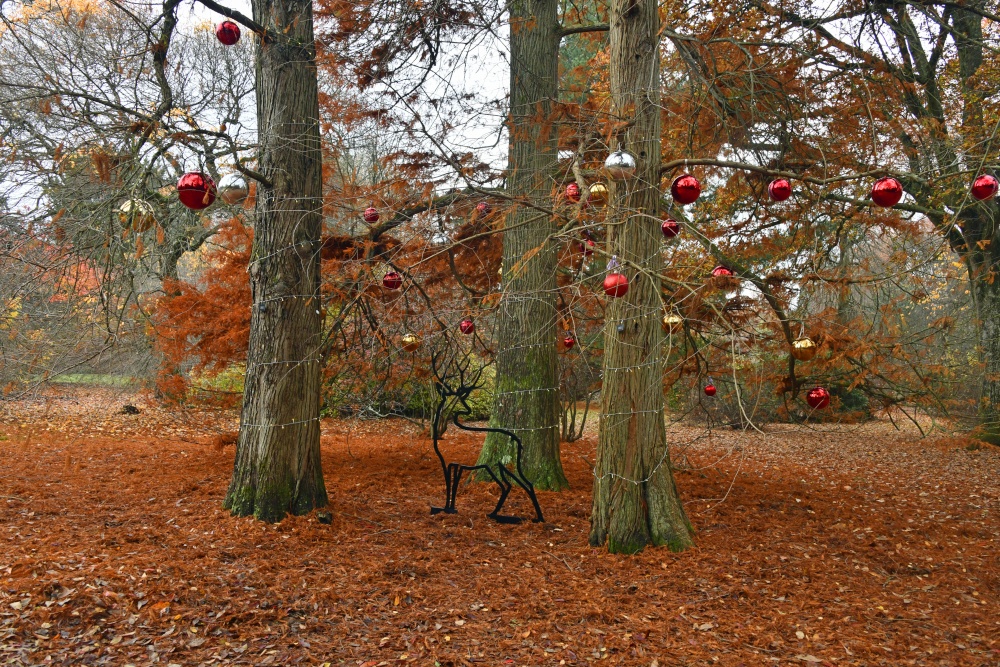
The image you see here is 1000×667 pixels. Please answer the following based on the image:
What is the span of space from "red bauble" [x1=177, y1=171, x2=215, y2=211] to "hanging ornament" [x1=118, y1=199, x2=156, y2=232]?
42 centimetres

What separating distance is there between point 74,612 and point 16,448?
5.43 m

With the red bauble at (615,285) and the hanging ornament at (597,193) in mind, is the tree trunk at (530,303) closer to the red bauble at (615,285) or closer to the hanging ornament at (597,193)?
the hanging ornament at (597,193)

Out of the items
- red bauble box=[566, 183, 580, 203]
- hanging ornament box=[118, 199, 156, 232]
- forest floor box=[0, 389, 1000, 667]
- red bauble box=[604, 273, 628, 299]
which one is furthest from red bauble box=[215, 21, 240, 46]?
forest floor box=[0, 389, 1000, 667]

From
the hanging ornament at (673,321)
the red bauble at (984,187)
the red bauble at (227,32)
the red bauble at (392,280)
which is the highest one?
the red bauble at (227,32)

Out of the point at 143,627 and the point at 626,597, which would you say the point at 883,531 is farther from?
the point at 143,627

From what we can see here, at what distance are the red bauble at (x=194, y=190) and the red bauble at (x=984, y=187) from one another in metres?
4.39

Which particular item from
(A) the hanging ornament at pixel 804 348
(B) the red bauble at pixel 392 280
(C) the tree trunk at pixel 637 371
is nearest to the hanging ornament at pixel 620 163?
(C) the tree trunk at pixel 637 371

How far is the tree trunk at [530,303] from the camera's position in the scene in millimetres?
6301

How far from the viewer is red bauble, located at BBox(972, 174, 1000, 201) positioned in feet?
11.9

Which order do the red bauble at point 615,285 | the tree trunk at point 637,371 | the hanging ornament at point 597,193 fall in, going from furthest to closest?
the tree trunk at point 637,371
the hanging ornament at point 597,193
the red bauble at point 615,285

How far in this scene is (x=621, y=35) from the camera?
4.60 metres

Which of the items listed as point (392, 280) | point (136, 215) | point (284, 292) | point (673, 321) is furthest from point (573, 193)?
point (136, 215)

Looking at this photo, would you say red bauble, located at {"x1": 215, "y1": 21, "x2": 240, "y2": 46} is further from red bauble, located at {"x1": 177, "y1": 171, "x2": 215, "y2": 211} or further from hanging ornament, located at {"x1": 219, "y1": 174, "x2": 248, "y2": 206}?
red bauble, located at {"x1": 177, "y1": 171, "x2": 215, "y2": 211}

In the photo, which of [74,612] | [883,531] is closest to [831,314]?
[883,531]
